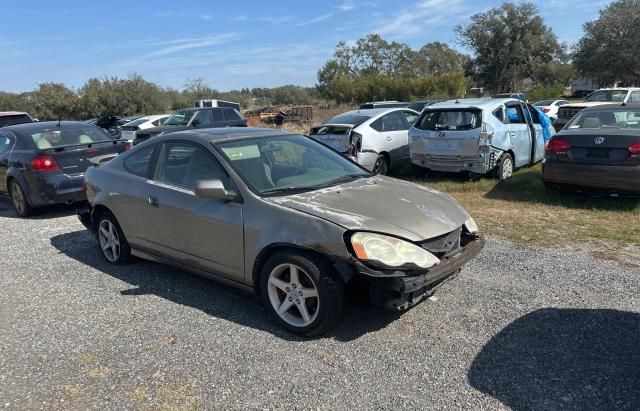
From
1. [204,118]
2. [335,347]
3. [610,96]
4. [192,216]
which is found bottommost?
[335,347]

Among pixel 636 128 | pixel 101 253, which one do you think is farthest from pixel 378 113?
pixel 101 253

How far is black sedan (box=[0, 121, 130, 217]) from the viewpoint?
8.20 meters

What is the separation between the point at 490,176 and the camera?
10.1 meters

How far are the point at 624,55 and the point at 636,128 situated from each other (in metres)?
45.4

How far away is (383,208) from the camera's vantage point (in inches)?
157

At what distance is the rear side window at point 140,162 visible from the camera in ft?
17.0

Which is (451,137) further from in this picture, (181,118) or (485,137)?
(181,118)

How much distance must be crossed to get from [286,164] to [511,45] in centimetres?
5485

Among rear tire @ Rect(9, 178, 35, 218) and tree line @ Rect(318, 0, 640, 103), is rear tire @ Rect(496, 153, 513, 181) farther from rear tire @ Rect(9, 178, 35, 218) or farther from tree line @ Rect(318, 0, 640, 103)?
tree line @ Rect(318, 0, 640, 103)

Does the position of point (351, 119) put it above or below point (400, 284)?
above

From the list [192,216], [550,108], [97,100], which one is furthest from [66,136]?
[97,100]

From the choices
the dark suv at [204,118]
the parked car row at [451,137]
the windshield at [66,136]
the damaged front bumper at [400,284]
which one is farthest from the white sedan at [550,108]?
the damaged front bumper at [400,284]

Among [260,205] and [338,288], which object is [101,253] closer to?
[260,205]

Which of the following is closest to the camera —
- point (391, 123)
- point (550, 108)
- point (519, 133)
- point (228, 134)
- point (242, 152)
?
point (242, 152)
